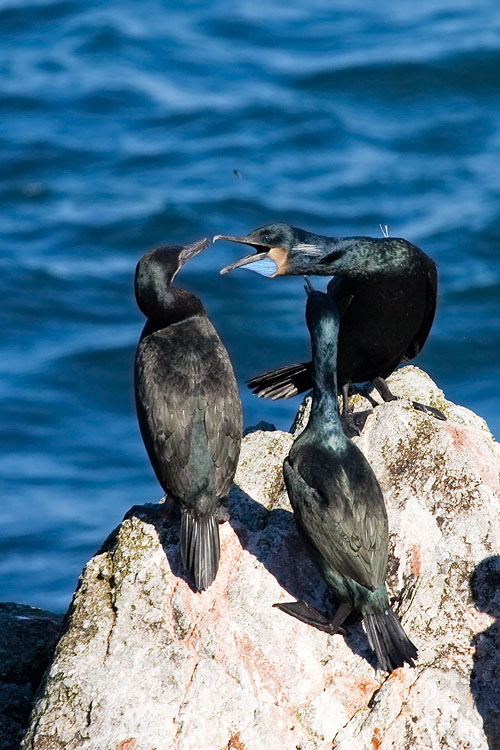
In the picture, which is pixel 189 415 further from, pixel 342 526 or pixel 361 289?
pixel 361 289

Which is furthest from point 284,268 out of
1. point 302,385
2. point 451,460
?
point 451,460

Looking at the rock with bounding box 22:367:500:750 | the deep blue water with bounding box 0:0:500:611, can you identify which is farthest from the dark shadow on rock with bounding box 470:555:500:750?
the deep blue water with bounding box 0:0:500:611

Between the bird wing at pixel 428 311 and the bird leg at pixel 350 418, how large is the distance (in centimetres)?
64

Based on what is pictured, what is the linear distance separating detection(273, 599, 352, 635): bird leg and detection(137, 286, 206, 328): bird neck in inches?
68.9

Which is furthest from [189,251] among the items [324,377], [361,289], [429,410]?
[429,410]

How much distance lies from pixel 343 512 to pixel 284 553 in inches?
16.4

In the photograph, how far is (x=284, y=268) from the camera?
6.34 meters

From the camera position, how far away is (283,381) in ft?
22.6

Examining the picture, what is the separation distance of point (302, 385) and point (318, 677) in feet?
7.77

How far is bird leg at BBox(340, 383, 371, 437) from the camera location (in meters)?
6.03

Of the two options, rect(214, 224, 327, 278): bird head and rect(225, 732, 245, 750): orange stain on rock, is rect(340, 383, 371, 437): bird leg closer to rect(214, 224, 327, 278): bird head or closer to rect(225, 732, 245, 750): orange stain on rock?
rect(214, 224, 327, 278): bird head

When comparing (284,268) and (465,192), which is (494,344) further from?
(284,268)

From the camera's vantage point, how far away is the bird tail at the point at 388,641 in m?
4.80

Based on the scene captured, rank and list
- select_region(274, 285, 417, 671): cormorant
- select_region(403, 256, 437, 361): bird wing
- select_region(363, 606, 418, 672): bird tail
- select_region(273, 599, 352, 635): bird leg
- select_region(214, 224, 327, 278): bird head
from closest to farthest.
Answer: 1. select_region(363, 606, 418, 672): bird tail
2. select_region(274, 285, 417, 671): cormorant
3. select_region(273, 599, 352, 635): bird leg
4. select_region(214, 224, 327, 278): bird head
5. select_region(403, 256, 437, 361): bird wing
